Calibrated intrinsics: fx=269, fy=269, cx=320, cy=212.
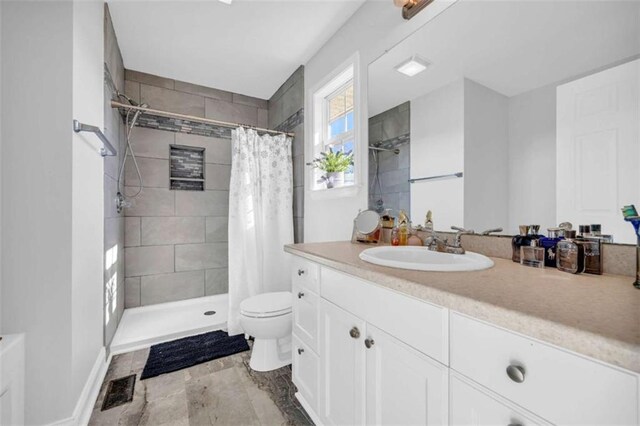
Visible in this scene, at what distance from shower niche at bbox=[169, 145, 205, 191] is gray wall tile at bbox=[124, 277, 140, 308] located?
3.36ft

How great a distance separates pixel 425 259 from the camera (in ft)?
4.09

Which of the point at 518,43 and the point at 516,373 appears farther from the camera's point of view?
the point at 518,43

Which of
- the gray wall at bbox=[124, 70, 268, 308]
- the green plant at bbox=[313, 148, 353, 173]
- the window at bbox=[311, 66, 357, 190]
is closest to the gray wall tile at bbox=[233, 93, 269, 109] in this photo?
the gray wall at bbox=[124, 70, 268, 308]

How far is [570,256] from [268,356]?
1.75 metres

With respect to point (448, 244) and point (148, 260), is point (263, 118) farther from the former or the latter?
point (448, 244)

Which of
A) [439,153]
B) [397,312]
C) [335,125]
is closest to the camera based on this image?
[397,312]

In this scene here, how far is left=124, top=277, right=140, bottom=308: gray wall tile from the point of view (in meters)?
2.68

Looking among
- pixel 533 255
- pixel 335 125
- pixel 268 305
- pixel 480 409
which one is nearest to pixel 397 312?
pixel 480 409

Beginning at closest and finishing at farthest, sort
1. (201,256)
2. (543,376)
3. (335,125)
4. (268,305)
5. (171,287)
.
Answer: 1. (543,376)
2. (268,305)
3. (335,125)
4. (171,287)
5. (201,256)

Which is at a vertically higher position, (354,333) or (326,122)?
(326,122)

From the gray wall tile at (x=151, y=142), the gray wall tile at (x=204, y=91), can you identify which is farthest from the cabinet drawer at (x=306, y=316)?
the gray wall tile at (x=204, y=91)

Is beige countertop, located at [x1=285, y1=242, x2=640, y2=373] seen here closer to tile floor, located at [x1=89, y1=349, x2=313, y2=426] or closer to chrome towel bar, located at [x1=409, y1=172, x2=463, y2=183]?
chrome towel bar, located at [x1=409, y1=172, x2=463, y2=183]

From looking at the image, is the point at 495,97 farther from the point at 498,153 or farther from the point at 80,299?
the point at 80,299

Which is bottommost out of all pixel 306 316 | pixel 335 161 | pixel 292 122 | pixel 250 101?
pixel 306 316
